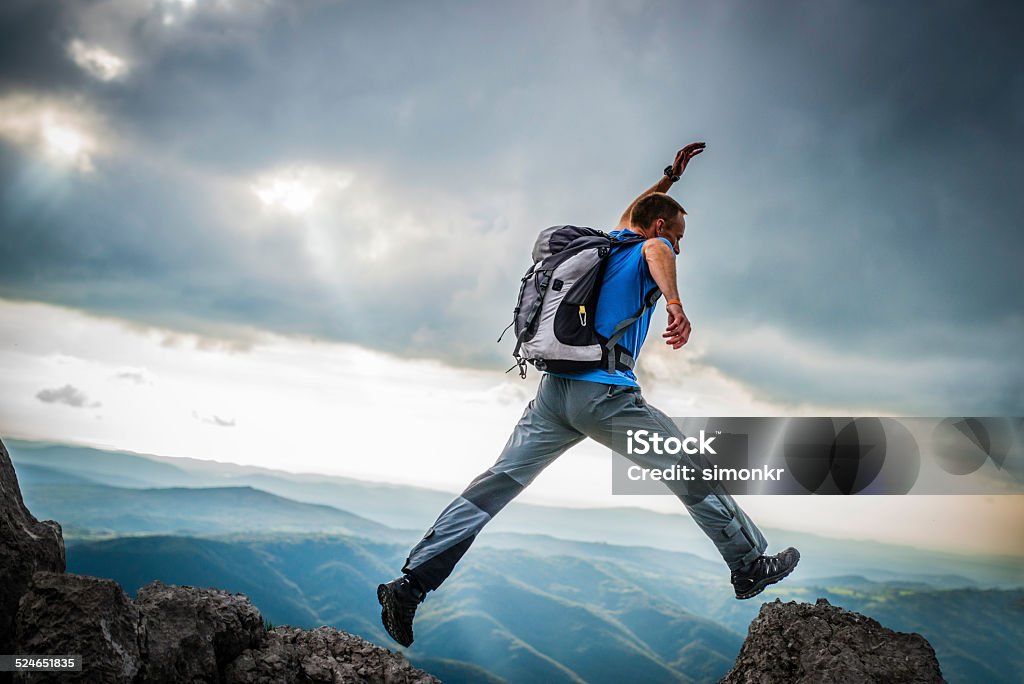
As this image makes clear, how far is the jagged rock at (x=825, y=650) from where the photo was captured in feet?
17.5

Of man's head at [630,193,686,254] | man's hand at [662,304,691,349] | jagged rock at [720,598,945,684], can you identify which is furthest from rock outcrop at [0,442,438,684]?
man's head at [630,193,686,254]

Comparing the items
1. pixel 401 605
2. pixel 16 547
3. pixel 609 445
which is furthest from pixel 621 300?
pixel 16 547

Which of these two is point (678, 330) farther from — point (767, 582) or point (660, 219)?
point (767, 582)

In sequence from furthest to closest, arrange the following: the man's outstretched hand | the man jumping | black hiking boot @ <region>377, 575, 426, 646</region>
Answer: the man's outstretched hand → black hiking boot @ <region>377, 575, 426, 646</region> → the man jumping

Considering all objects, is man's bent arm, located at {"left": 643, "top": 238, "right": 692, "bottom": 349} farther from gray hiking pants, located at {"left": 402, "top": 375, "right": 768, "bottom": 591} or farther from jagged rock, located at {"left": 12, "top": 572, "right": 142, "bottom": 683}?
jagged rock, located at {"left": 12, "top": 572, "right": 142, "bottom": 683}

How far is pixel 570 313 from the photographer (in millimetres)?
5312

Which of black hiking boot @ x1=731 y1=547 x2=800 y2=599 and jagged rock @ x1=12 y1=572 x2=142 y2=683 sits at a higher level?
black hiking boot @ x1=731 y1=547 x2=800 y2=599

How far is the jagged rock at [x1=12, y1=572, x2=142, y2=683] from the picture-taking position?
3.82 meters

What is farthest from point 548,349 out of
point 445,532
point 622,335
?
point 445,532

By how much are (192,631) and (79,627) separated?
85 centimetres

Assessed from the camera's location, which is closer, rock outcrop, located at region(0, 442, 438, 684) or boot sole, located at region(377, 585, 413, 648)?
rock outcrop, located at region(0, 442, 438, 684)

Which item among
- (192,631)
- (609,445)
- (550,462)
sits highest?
(609,445)

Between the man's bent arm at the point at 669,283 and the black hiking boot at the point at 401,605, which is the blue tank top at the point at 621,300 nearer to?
the man's bent arm at the point at 669,283

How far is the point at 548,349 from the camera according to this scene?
209 inches
